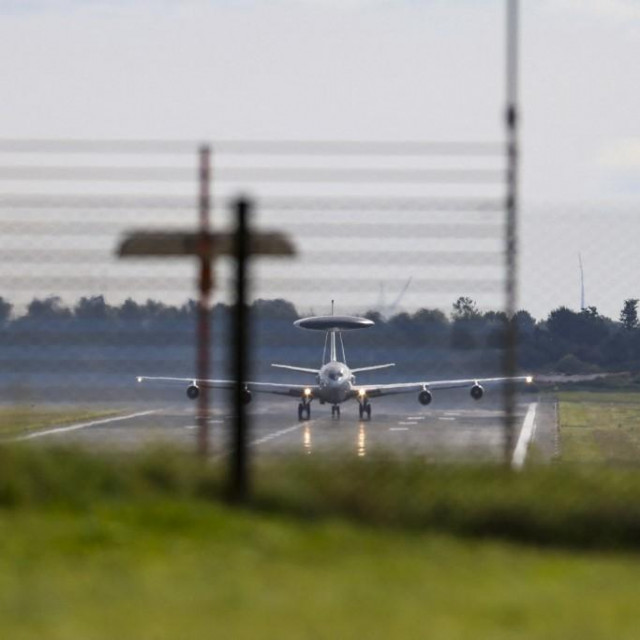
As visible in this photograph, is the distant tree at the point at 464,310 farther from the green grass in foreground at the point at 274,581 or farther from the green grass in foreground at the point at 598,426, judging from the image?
the green grass in foreground at the point at 598,426

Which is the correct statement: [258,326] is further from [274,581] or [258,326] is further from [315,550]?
[274,581]

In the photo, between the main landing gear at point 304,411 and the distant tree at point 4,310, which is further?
the main landing gear at point 304,411

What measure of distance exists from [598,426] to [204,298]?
44640mm

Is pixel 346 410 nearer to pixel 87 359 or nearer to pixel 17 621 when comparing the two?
pixel 87 359

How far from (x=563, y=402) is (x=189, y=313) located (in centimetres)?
6660

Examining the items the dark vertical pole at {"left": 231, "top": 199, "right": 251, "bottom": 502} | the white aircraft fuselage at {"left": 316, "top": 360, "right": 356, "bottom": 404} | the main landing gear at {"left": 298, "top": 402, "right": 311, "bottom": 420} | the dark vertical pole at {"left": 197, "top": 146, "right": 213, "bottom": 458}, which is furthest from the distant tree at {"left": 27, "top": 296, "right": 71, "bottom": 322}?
the white aircraft fuselage at {"left": 316, "top": 360, "right": 356, "bottom": 404}

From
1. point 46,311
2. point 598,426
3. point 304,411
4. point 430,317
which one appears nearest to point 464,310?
point 430,317

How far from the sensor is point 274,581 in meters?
6.36

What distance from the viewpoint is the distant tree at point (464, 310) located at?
10062mm

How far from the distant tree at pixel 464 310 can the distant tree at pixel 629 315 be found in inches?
47.3

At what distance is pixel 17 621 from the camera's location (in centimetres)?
554

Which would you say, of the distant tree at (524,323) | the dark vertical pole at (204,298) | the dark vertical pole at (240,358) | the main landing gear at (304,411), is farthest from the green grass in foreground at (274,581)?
the main landing gear at (304,411)

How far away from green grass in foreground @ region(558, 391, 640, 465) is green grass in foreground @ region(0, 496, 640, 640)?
52.8ft

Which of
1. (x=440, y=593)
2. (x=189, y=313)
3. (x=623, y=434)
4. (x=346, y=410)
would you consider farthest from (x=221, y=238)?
(x=346, y=410)
